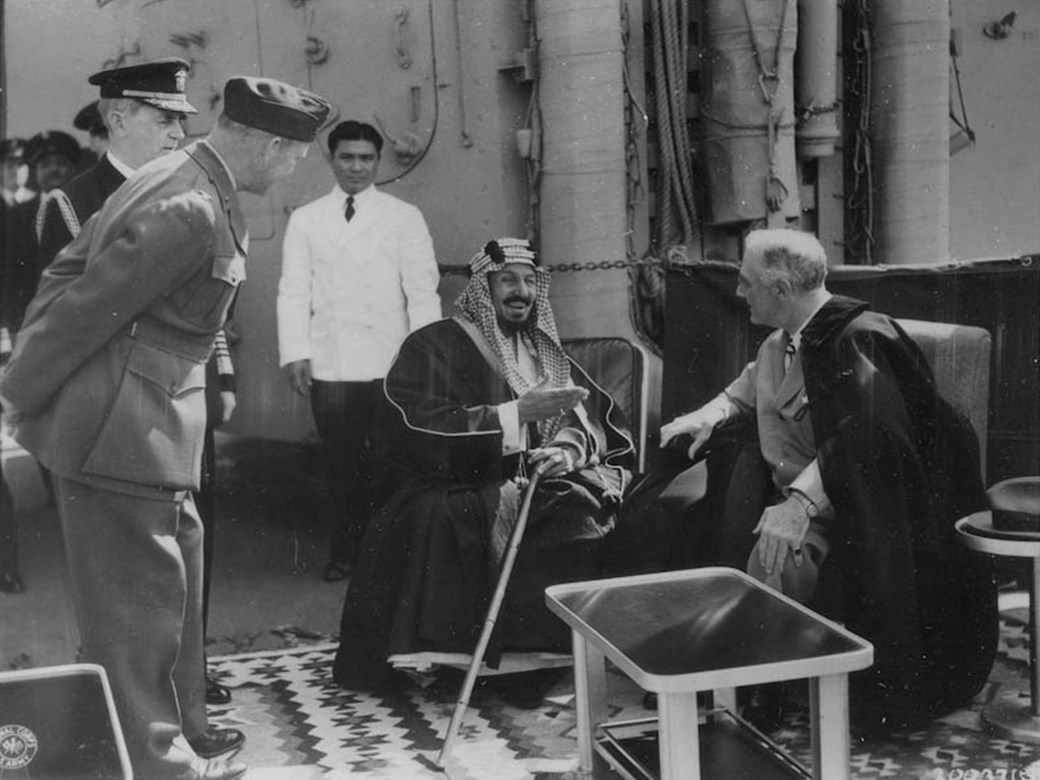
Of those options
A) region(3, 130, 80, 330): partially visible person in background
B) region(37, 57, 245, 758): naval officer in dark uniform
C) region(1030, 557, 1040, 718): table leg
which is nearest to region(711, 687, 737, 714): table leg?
region(1030, 557, 1040, 718): table leg

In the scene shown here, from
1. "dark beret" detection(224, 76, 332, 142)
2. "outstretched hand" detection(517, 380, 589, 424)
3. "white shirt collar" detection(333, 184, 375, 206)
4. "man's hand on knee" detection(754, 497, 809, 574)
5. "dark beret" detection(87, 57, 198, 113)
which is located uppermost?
"dark beret" detection(87, 57, 198, 113)

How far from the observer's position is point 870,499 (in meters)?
3.45

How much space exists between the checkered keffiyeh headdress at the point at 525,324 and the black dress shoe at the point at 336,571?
1.34 m

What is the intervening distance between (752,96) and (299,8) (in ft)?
6.34

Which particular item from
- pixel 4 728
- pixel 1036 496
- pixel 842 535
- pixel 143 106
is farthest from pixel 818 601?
pixel 143 106

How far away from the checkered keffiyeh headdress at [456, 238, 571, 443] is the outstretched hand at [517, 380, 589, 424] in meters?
0.24

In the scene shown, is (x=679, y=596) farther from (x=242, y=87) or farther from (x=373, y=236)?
(x=373, y=236)

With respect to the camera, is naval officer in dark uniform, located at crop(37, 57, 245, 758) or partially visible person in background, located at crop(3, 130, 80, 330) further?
partially visible person in background, located at crop(3, 130, 80, 330)

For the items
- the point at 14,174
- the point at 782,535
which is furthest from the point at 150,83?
the point at 14,174

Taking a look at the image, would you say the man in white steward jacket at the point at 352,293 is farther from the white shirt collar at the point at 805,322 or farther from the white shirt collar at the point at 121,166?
the white shirt collar at the point at 805,322

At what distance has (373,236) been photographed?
474 centimetres

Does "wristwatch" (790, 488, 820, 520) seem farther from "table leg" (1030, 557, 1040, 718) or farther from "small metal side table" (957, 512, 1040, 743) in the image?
"table leg" (1030, 557, 1040, 718)

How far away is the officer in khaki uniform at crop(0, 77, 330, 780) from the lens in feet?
9.61

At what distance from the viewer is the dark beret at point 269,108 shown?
10.0ft
